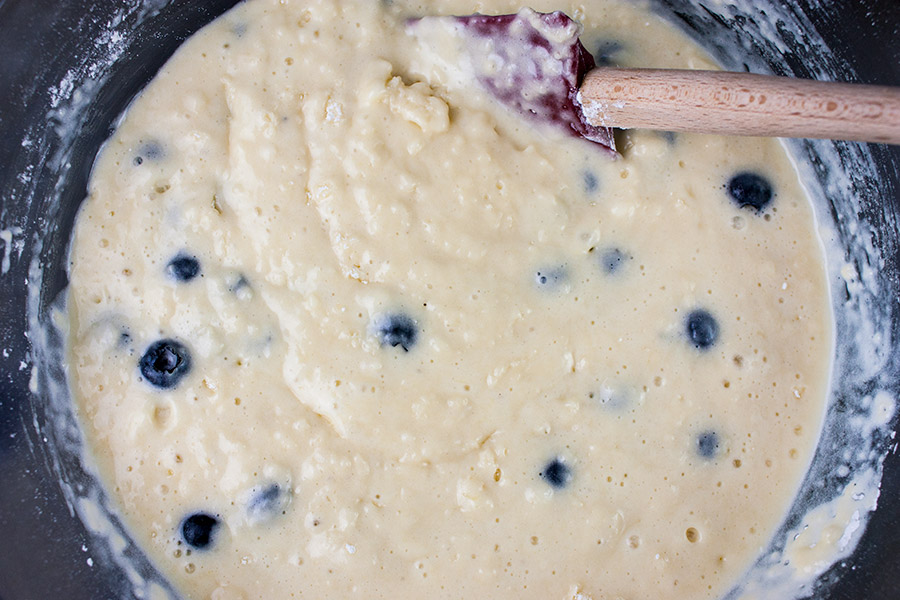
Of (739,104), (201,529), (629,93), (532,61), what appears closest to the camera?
(739,104)

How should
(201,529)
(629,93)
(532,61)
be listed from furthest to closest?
(201,529) → (532,61) → (629,93)

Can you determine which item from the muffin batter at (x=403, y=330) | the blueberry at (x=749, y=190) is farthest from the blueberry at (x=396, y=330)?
the blueberry at (x=749, y=190)

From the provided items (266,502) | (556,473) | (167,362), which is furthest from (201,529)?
(556,473)

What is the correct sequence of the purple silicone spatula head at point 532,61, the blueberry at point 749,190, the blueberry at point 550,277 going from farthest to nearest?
the blueberry at point 749,190 → the blueberry at point 550,277 → the purple silicone spatula head at point 532,61

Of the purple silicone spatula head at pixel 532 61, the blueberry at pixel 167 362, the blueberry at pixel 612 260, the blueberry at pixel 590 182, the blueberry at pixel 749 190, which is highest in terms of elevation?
the purple silicone spatula head at pixel 532 61

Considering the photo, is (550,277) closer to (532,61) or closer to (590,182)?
(590,182)

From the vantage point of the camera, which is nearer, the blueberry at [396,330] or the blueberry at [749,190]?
the blueberry at [396,330]

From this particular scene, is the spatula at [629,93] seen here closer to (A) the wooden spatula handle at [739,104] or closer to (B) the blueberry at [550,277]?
(A) the wooden spatula handle at [739,104]
